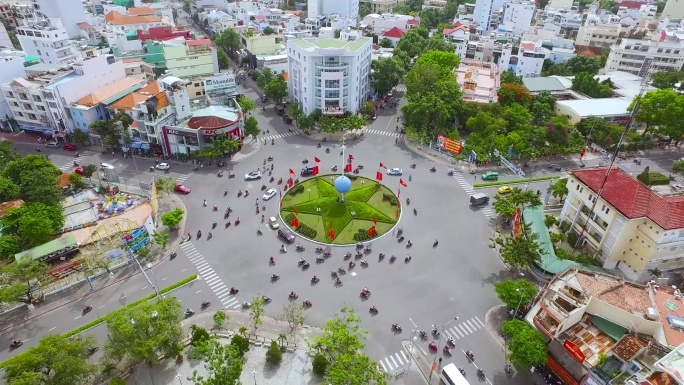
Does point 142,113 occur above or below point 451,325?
above

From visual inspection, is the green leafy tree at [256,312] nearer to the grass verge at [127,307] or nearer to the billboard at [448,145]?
the grass verge at [127,307]

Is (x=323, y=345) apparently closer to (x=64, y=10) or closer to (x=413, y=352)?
(x=413, y=352)

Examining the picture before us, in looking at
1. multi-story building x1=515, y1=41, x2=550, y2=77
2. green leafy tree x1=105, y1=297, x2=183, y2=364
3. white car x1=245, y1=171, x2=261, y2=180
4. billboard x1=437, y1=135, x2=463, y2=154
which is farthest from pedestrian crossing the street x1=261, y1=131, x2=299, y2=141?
multi-story building x1=515, y1=41, x2=550, y2=77

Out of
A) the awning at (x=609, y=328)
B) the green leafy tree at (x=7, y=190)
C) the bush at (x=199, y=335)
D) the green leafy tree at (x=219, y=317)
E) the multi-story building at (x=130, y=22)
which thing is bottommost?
the bush at (x=199, y=335)

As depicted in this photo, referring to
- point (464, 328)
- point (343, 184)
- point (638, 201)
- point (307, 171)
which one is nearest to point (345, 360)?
point (464, 328)

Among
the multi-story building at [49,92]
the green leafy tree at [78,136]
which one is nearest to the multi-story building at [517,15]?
the multi-story building at [49,92]

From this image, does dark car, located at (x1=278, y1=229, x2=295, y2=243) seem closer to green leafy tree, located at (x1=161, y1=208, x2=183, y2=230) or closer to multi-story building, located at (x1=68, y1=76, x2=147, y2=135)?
green leafy tree, located at (x1=161, y1=208, x2=183, y2=230)

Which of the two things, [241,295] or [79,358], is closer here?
[79,358]

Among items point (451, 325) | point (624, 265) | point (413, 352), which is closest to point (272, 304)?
point (413, 352)
